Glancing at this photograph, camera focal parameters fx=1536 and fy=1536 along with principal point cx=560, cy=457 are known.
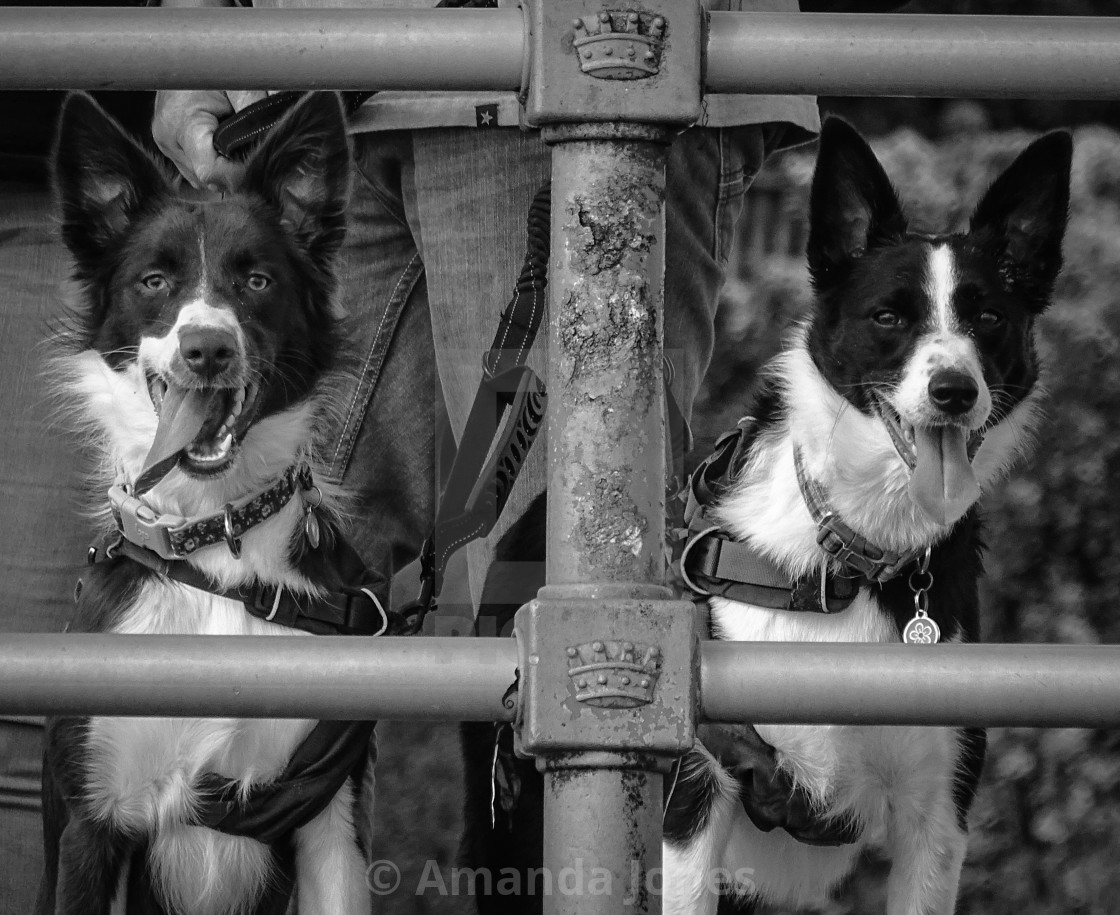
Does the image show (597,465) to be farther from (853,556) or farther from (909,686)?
(853,556)

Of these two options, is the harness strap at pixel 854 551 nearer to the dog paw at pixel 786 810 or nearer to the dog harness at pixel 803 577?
the dog harness at pixel 803 577

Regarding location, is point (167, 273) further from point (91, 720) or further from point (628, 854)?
point (628, 854)

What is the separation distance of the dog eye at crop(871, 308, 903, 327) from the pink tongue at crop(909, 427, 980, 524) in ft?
0.71

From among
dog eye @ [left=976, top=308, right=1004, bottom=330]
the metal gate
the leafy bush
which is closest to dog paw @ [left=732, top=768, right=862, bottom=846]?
dog eye @ [left=976, top=308, right=1004, bottom=330]

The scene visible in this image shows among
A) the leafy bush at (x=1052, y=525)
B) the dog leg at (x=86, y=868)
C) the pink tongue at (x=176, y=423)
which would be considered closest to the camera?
the dog leg at (x=86, y=868)

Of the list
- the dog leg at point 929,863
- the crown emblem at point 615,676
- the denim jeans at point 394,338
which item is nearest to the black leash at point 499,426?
the denim jeans at point 394,338

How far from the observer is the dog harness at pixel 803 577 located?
2.49 meters

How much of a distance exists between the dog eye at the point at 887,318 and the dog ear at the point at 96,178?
1256 mm

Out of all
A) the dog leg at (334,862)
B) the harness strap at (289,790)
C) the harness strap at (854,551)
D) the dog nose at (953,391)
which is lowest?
the dog leg at (334,862)

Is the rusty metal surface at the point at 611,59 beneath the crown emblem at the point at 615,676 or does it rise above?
above

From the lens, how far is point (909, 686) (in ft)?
4.90

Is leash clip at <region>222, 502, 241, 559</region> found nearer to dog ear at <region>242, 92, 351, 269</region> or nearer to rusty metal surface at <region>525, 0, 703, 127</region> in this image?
dog ear at <region>242, 92, 351, 269</region>

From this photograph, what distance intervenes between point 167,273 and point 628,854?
1413 mm

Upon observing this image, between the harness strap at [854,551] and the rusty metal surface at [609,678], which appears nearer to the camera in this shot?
the rusty metal surface at [609,678]
